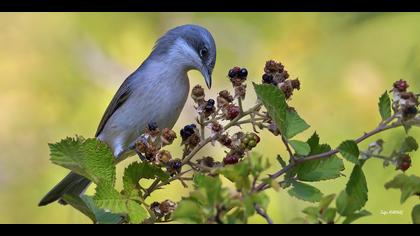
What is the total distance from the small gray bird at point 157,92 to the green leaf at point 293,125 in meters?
2.19

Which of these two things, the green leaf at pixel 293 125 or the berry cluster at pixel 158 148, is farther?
the berry cluster at pixel 158 148

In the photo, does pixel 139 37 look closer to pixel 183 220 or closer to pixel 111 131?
pixel 111 131

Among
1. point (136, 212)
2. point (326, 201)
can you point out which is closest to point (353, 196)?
point (326, 201)

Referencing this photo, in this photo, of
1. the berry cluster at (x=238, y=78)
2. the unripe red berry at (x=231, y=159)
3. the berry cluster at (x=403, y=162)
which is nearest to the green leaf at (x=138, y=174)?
the unripe red berry at (x=231, y=159)

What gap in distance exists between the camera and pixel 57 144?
1466 mm

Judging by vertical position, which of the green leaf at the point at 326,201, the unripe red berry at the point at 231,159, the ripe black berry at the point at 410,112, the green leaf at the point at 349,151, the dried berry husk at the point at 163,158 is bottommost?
the green leaf at the point at 326,201

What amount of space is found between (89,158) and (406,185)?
67 centimetres

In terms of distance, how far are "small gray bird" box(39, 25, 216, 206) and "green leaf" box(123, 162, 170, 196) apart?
2025 mm

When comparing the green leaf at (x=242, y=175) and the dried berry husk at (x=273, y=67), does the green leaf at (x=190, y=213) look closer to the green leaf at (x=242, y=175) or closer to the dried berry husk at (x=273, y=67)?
the green leaf at (x=242, y=175)

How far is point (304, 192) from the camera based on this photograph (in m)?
1.34

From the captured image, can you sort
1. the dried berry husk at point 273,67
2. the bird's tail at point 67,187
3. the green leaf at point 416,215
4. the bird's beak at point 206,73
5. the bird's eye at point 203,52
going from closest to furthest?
the green leaf at point 416,215, the dried berry husk at point 273,67, the bird's tail at point 67,187, the bird's beak at point 206,73, the bird's eye at point 203,52

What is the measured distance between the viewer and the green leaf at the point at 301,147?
1303 mm

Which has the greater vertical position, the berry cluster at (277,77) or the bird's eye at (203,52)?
the bird's eye at (203,52)
